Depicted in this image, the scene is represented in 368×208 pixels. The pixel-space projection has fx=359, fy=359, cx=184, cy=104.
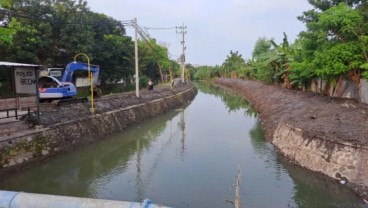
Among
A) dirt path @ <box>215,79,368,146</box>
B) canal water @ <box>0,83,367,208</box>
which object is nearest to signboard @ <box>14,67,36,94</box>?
canal water @ <box>0,83,367,208</box>

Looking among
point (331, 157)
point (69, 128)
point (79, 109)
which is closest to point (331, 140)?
point (331, 157)

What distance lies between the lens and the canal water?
10719 millimetres

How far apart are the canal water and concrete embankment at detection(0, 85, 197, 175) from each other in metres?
0.53

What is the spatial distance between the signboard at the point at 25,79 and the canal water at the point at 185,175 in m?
3.67

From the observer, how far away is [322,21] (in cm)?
1814

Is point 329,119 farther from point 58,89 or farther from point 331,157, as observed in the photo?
point 58,89

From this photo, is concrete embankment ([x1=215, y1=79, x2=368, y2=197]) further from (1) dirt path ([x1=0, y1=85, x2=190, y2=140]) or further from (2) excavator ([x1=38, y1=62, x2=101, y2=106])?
(2) excavator ([x1=38, y1=62, x2=101, y2=106])

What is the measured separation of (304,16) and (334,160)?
47.4 ft

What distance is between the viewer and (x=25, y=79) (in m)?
16.7

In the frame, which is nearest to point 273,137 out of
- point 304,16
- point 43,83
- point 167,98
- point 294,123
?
point 294,123

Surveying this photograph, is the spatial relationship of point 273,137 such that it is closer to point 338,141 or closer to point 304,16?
point 338,141

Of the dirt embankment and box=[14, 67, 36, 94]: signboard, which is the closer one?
box=[14, 67, 36, 94]: signboard

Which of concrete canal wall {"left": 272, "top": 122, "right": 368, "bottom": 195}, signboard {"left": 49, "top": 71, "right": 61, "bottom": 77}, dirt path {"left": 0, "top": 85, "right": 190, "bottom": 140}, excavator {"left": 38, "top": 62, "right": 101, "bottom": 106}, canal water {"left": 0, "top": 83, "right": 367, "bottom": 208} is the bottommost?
canal water {"left": 0, "top": 83, "right": 367, "bottom": 208}

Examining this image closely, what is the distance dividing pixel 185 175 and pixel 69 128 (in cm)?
742
